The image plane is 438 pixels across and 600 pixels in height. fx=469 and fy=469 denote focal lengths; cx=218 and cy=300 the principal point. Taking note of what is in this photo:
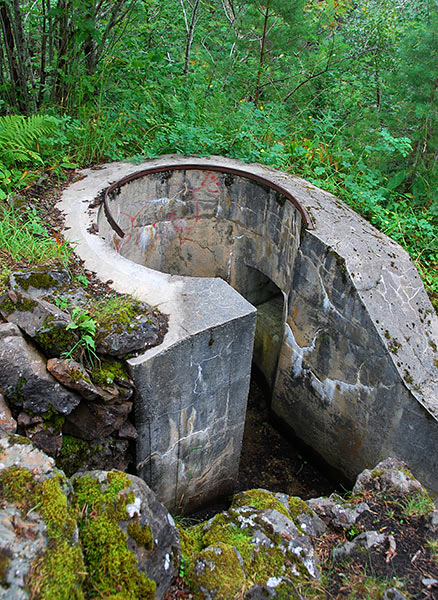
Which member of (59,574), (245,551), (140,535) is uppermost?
(59,574)

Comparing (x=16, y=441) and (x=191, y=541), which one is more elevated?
(x=16, y=441)

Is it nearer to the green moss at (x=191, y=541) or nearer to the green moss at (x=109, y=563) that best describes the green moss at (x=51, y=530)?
the green moss at (x=109, y=563)

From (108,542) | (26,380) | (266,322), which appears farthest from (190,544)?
(266,322)

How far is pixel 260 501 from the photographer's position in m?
2.78

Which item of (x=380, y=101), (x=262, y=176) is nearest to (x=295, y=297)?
(x=262, y=176)

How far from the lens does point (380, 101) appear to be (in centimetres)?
781

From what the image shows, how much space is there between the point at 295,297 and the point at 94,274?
2.15m

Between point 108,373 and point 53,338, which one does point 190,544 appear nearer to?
point 108,373

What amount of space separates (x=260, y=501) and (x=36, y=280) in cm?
205

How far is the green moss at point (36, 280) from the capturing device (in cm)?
316

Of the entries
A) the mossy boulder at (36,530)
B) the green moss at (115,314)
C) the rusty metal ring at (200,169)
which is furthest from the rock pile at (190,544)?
the rusty metal ring at (200,169)

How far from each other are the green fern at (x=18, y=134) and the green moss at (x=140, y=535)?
3.62m

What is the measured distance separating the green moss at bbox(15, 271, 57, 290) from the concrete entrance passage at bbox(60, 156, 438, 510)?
1.46ft

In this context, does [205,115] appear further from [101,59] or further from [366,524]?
[366,524]
